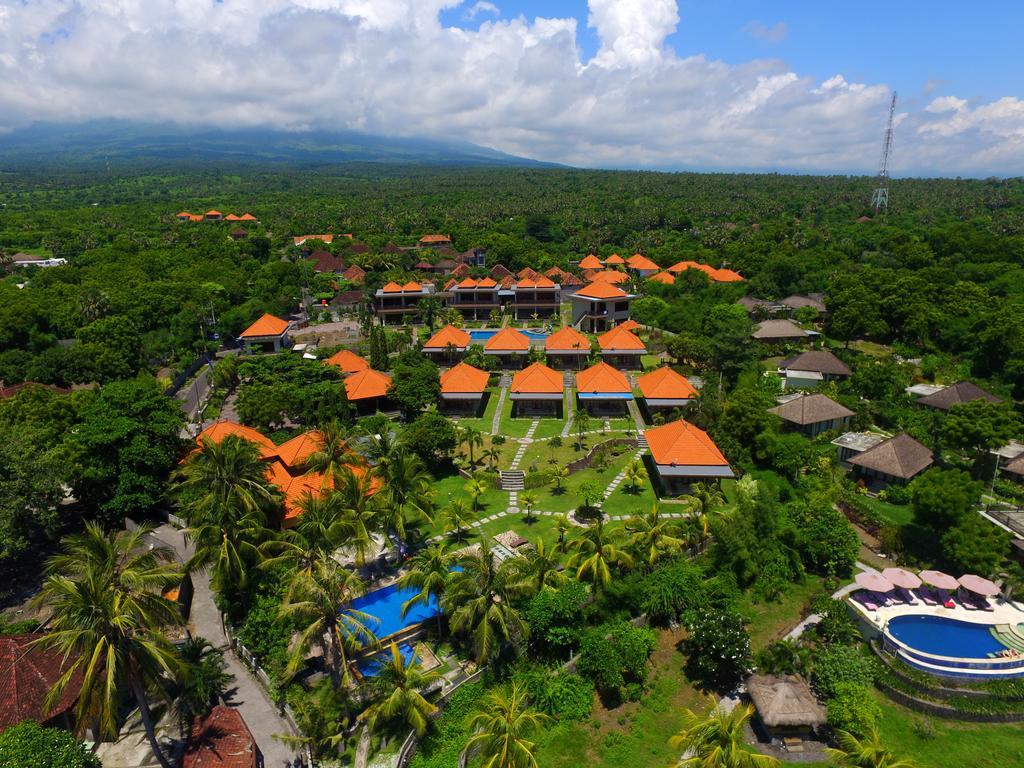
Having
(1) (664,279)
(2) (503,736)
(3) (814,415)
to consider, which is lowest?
(2) (503,736)

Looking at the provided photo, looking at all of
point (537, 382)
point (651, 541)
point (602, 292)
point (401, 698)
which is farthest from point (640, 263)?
point (401, 698)

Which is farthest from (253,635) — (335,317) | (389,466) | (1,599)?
(335,317)

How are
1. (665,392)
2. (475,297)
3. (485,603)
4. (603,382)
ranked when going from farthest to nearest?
(475,297) → (603,382) → (665,392) → (485,603)

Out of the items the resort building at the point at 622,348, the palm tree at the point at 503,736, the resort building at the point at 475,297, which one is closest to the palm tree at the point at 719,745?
the palm tree at the point at 503,736

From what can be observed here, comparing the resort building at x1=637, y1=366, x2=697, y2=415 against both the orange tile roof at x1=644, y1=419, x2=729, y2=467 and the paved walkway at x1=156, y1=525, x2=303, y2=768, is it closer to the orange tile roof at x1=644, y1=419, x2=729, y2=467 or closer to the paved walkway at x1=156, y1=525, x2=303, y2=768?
the orange tile roof at x1=644, y1=419, x2=729, y2=467

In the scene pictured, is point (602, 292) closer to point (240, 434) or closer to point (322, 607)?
point (240, 434)

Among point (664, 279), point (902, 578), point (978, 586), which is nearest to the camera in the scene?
point (978, 586)
